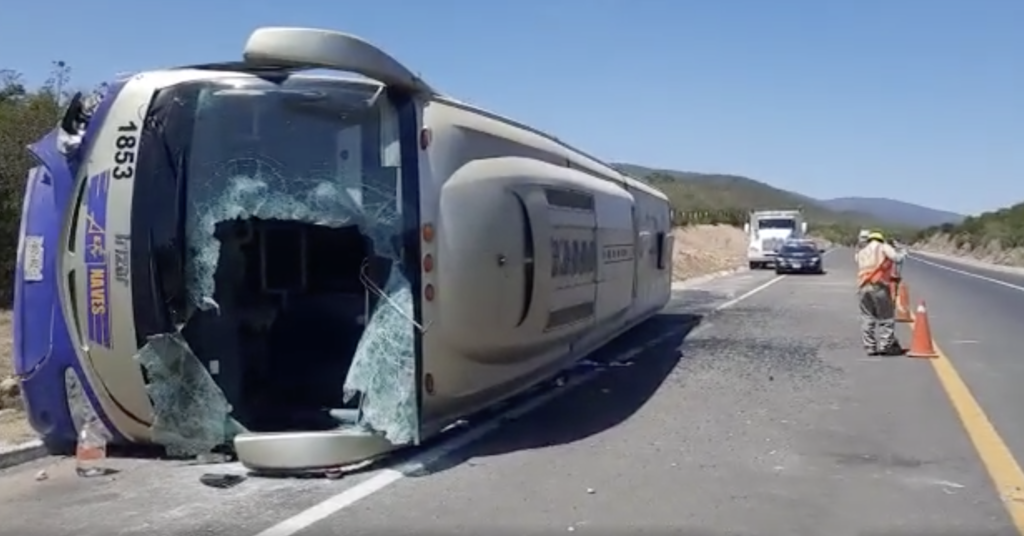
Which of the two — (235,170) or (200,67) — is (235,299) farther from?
(200,67)

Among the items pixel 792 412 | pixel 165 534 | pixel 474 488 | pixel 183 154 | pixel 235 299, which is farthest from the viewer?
pixel 792 412

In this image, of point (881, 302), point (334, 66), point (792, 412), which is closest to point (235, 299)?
point (334, 66)

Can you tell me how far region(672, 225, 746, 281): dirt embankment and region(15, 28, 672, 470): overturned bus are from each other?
111ft

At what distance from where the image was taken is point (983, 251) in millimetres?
90000

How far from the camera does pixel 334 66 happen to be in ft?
23.9

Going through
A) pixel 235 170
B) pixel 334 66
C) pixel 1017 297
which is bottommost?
pixel 1017 297

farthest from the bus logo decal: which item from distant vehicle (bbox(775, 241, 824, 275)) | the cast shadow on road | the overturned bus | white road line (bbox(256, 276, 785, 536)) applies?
distant vehicle (bbox(775, 241, 824, 275))

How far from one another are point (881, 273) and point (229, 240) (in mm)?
9398

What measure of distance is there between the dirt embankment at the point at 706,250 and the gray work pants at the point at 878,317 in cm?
2608

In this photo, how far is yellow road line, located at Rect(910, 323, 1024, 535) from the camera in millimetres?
6820

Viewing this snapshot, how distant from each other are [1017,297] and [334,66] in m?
26.4

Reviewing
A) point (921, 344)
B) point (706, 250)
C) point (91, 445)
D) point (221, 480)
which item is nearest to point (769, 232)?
point (706, 250)

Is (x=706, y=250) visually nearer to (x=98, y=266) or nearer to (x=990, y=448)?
(x=990, y=448)

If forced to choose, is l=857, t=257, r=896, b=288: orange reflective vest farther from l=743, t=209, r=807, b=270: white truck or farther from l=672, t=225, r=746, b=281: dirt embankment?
l=743, t=209, r=807, b=270: white truck
